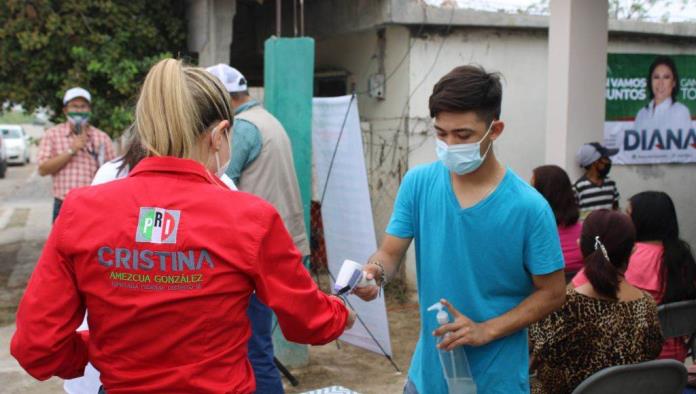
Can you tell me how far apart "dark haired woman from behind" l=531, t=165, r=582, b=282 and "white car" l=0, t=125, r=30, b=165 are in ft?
100

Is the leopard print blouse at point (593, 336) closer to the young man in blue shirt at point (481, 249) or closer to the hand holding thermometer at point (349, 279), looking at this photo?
the young man in blue shirt at point (481, 249)

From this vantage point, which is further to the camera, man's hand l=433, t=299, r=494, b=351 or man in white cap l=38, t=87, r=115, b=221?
man in white cap l=38, t=87, r=115, b=221

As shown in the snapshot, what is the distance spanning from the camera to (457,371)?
2.46m

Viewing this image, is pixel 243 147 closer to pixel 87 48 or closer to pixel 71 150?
pixel 71 150

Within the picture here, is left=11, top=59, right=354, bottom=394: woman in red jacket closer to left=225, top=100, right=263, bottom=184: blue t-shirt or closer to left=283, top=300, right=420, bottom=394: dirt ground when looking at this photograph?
left=225, top=100, right=263, bottom=184: blue t-shirt

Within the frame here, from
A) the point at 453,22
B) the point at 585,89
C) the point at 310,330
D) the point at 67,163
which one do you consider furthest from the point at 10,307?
the point at 310,330

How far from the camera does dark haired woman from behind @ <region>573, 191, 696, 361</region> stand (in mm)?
3641

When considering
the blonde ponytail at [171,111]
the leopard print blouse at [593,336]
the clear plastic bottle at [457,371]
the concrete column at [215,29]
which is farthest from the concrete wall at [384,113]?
the blonde ponytail at [171,111]

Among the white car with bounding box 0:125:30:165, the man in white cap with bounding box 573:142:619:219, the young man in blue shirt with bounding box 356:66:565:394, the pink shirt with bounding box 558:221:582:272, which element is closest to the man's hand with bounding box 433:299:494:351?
the young man in blue shirt with bounding box 356:66:565:394

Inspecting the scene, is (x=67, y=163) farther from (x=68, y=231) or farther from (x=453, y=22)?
(x=68, y=231)

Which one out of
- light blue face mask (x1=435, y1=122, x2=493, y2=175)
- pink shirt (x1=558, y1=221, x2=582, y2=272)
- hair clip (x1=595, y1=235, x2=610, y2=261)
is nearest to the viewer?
light blue face mask (x1=435, y1=122, x2=493, y2=175)

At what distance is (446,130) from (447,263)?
44 cm

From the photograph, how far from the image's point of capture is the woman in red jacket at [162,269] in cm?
178

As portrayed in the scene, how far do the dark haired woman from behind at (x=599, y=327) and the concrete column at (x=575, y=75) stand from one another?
3.05m
